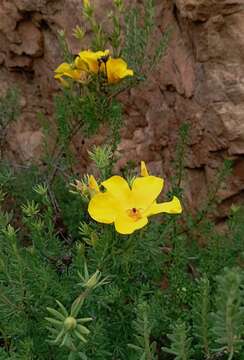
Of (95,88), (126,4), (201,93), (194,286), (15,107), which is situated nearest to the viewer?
(194,286)

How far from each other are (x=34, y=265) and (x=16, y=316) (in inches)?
6.8

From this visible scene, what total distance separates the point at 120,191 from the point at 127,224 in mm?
163

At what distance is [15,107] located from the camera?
3186 mm

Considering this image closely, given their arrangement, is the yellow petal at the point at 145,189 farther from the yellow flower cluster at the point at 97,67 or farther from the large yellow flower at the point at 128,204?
the yellow flower cluster at the point at 97,67

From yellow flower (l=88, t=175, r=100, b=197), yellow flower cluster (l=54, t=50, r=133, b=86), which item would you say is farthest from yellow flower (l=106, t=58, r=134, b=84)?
yellow flower (l=88, t=175, r=100, b=197)

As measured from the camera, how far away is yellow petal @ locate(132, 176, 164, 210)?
6.29ft

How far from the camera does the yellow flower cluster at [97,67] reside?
7.46 ft

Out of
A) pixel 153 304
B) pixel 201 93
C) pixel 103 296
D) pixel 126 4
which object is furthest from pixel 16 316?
pixel 126 4

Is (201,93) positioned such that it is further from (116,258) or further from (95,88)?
(116,258)

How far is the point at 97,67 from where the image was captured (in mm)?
2332

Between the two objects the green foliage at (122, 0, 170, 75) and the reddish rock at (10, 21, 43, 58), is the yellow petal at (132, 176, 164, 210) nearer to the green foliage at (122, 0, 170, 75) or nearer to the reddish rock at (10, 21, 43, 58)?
the green foliage at (122, 0, 170, 75)

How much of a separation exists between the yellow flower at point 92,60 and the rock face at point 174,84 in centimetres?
57

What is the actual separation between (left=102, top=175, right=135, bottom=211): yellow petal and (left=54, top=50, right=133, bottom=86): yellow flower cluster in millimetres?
570

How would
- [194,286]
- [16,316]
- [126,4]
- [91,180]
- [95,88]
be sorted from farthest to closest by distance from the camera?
[126,4], [95,88], [194,286], [16,316], [91,180]
